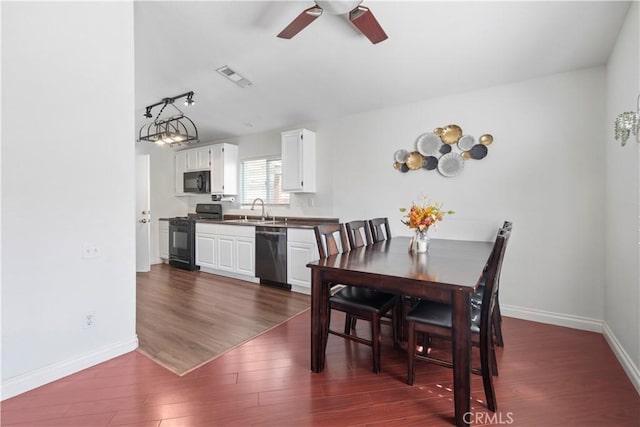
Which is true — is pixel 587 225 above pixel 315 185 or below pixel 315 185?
below

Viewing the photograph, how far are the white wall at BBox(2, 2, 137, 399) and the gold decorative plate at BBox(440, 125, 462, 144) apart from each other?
3.09 metres

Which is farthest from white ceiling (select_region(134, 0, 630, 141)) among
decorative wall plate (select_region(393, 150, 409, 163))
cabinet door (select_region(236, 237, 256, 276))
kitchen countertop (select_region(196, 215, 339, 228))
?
cabinet door (select_region(236, 237, 256, 276))

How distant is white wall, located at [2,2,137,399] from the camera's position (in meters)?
1.73

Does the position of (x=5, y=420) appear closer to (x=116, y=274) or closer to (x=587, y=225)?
(x=116, y=274)

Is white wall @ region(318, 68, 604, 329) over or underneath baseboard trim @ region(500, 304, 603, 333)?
over

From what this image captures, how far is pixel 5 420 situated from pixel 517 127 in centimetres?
440

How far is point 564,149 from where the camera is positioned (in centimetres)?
270

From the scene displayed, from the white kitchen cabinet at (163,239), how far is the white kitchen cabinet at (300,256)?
3.00 m

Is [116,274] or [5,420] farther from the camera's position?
[116,274]

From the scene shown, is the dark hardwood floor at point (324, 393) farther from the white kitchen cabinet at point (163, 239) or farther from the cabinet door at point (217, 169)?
the white kitchen cabinet at point (163, 239)

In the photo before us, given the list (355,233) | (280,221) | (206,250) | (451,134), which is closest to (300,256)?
(280,221)

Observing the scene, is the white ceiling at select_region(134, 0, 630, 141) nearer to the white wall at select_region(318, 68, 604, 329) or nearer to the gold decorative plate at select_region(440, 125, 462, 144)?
the white wall at select_region(318, 68, 604, 329)

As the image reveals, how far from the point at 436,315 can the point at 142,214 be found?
5081 mm

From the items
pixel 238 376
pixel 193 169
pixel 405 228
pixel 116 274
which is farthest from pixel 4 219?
pixel 193 169
